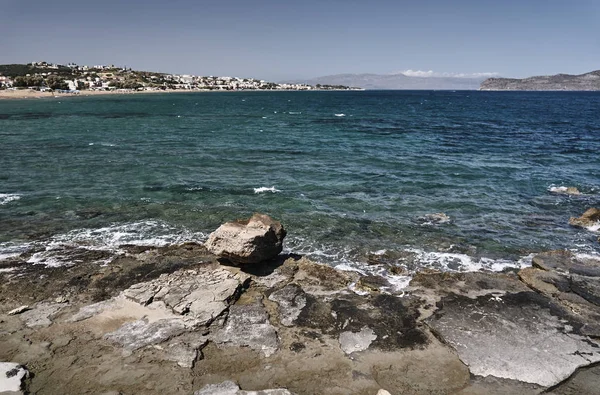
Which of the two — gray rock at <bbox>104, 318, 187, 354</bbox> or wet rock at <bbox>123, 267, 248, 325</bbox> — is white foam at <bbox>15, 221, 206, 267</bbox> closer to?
wet rock at <bbox>123, 267, 248, 325</bbox>

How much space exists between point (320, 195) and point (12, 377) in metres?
19.0

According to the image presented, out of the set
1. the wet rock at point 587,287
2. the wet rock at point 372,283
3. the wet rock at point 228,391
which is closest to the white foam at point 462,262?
the wet rock at point 587,287

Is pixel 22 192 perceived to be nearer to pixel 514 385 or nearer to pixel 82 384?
pixel 82 384

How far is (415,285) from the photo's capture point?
1377cm

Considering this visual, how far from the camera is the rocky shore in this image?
918cm

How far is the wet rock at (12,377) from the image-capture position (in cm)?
860

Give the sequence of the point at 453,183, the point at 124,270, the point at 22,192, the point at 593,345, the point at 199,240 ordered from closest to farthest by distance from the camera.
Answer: the point at 593,345 → the point at 124,270 → the point at 199,240 → the point at 22,192 → the point at 453,183

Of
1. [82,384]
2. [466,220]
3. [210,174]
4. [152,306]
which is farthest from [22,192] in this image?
[466,220]

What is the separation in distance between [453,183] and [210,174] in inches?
734

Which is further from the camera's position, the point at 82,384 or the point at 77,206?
the point at 77,206

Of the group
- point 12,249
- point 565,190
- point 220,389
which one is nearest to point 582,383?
point 220,389

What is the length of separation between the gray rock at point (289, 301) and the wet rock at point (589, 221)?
54.9 ft

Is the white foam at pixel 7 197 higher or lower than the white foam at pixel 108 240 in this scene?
higher

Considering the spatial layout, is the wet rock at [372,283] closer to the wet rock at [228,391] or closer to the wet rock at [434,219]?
the wet rock at [228,391]
